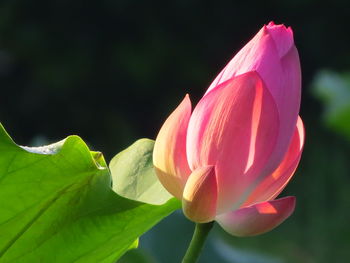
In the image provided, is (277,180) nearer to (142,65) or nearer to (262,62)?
(262,62)

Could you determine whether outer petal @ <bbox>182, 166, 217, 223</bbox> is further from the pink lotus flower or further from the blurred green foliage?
the blurred green foliage

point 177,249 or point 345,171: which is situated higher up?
point 177,249

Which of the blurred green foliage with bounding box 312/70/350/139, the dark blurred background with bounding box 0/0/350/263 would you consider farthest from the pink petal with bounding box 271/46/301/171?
the dark blurred background with bounding box 0/0/350/263

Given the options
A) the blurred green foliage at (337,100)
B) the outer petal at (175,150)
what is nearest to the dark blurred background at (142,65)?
the blurred green foliage at (337,100)

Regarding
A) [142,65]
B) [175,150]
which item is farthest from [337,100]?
[142,65]

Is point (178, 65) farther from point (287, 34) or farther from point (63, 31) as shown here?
point (287, 34)

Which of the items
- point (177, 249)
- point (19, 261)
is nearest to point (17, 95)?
point (177, 249)
